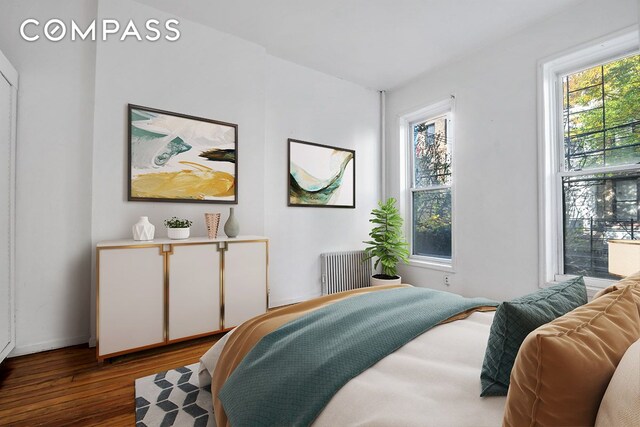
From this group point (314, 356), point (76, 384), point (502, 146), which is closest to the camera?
point (314, 356)

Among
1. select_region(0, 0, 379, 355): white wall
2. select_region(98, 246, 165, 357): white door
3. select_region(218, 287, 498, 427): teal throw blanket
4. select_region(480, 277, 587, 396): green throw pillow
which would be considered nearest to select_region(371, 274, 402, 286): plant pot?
select_region(0, 0, 379, 355): white wall

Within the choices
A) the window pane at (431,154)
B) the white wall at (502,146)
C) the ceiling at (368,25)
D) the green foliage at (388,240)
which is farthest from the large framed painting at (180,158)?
the white wall at (502,146)

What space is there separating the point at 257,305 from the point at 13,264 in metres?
1.85

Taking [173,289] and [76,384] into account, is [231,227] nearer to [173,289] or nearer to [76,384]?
[173,289]

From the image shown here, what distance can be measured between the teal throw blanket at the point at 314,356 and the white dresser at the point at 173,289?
4.75 ft

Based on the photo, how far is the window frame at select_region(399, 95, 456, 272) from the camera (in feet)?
12.1

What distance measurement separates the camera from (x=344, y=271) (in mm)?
4039

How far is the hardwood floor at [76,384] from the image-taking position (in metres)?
1.65

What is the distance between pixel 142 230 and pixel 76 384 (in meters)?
1.10

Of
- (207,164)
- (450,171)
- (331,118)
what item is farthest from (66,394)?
(450,171)

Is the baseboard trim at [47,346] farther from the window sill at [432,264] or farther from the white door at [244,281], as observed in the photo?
the window sill at [432,264]

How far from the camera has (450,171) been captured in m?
3.86

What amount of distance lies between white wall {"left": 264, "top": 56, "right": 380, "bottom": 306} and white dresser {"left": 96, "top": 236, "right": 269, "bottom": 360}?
684 mm

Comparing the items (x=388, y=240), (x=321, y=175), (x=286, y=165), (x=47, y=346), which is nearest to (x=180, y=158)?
(x=286, y=165)
